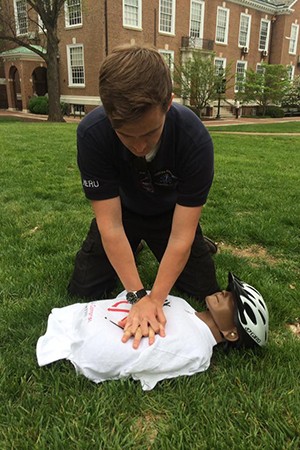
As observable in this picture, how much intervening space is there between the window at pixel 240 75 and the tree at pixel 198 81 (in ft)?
21.2

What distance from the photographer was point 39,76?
26.3 meters

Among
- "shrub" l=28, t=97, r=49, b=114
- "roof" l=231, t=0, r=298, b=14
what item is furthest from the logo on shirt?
"roof" l=231, t=0, r=298, b=14

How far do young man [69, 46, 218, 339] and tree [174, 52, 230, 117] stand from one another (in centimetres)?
2047

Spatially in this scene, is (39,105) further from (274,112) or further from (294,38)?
(294,38)

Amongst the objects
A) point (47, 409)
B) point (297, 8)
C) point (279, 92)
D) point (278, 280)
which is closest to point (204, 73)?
point (279, 92)

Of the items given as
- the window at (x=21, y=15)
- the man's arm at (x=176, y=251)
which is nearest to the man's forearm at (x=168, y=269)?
the man's arm at (x=176, y=251)

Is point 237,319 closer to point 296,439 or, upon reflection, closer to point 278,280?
point 296,439

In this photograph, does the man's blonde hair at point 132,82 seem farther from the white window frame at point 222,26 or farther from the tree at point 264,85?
the white window frame at point 222,26

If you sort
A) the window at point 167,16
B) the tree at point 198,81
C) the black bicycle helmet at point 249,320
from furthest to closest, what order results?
the window at point 167,16 → the tree at point 198,81 → the black bicycle helmet at point 249,320

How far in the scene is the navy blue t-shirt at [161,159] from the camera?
206 centimetres

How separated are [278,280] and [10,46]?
99.4 feet

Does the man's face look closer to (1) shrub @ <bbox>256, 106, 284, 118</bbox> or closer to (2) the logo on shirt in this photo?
(2) the logo on shirt

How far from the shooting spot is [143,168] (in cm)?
222

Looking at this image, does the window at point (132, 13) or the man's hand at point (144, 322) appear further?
the window at point (132, 13)
